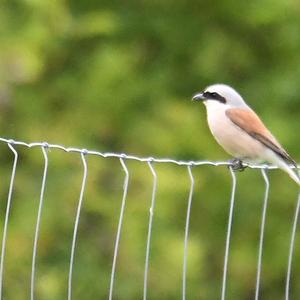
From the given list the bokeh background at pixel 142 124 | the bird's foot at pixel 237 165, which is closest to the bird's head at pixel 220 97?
the bird's foot at pixel 237 165

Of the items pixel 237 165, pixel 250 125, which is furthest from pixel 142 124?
pixel 237 165

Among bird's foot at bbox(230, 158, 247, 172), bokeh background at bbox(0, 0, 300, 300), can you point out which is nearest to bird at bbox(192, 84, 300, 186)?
bird's foot at bbox(230, 158, 247, 172)

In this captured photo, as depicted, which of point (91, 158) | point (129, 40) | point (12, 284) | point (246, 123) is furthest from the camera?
point (129, 40)

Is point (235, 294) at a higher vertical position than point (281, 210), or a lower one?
lower

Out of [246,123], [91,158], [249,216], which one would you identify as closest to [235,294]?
[249,216]

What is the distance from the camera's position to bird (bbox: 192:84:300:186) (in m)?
7.26

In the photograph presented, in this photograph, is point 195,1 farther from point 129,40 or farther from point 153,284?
point 153,284

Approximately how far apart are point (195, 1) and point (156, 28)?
0.45m

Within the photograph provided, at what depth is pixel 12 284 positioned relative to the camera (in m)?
10.3

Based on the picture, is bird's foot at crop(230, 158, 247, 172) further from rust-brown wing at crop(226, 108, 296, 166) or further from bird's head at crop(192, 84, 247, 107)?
bird's head at crop(192, 84, 247, 107)

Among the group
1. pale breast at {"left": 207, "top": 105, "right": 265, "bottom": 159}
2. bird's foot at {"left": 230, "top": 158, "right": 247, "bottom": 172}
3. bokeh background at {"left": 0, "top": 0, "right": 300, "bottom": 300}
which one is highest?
bokeh background at {"left": 0, "top": 0, "right": 300, "bottom": 300}

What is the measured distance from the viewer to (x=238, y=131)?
7.34m

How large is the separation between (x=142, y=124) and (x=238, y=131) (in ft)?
14.3

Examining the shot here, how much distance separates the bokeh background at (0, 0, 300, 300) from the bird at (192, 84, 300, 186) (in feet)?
10.6
